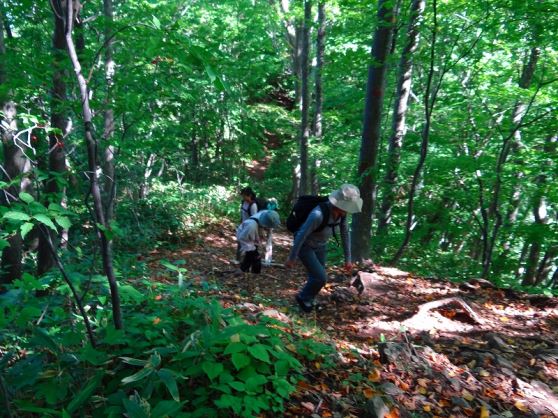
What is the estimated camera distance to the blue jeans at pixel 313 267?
524cm

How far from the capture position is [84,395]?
6.58ft

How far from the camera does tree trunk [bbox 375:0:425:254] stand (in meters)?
7.47

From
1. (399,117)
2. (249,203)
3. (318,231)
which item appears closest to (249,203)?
(249,203)

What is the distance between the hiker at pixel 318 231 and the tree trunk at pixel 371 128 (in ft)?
8.06

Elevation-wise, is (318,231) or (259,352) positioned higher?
(318,231)

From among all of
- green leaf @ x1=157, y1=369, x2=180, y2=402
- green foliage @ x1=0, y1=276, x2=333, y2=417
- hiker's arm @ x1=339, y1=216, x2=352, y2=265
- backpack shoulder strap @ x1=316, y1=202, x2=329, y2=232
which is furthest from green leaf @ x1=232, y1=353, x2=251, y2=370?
hiker's arm @ x1=339, y1=216, x2=352, y2=265

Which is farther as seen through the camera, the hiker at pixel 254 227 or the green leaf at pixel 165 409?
the hiker at pixel 254 227

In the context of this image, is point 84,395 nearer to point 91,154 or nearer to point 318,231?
point 91,154

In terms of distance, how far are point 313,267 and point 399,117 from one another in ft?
19.9

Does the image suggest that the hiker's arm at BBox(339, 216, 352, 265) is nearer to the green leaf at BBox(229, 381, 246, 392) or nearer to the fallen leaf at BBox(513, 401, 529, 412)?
the fallen leaf at BBox(513, 401, 529, 412)

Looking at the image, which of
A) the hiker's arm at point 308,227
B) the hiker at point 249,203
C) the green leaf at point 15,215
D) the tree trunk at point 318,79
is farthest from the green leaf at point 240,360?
the tree trunk at point 318,79

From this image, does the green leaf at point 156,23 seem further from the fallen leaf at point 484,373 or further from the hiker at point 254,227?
the hiker at point 254,227

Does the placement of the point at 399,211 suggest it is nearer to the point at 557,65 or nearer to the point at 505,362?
the point at 557,65

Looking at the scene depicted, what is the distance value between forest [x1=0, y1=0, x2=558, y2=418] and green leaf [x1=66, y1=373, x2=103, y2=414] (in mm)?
15
